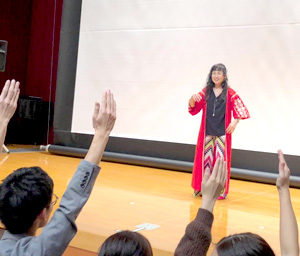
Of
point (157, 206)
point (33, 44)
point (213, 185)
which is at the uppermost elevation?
point (33, 44)

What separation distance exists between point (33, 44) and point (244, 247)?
942 centimetres

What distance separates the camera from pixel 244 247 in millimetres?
1195

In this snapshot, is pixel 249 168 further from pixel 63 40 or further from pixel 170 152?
pixel 63 40

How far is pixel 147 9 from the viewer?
7.74 metres

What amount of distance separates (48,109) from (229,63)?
12.5ft

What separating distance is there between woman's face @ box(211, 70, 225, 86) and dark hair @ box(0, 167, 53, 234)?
378cm

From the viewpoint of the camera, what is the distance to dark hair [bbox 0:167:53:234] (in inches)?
58.9

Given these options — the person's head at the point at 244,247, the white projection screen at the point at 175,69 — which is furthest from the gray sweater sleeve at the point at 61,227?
the white projection screen at the point at 175,69

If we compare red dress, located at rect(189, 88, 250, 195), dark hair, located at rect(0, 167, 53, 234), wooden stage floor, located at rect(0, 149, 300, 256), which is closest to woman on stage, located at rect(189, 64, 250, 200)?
red dress, located at rect(189, 88, 250, 195)

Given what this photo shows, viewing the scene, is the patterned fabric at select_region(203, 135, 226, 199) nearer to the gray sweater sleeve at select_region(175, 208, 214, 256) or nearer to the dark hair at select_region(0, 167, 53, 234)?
the dark hair at select_region(0, 167, 53, 234)

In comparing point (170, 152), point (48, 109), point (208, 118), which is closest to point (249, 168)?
point (170, 152)

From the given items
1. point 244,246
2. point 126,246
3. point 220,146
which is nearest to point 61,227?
point 126,246

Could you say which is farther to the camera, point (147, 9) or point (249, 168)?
point (147, 9)

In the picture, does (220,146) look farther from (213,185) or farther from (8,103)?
(213,185)
